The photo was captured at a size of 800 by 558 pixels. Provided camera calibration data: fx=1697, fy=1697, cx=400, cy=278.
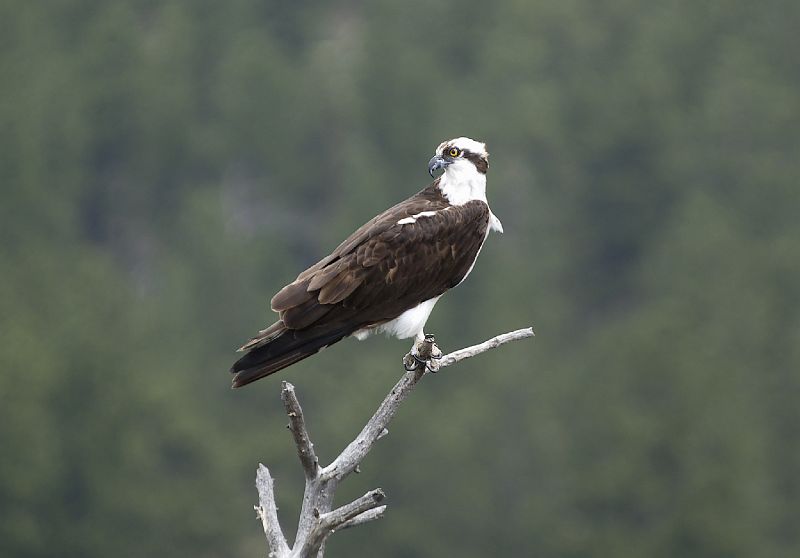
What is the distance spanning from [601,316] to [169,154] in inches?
1116

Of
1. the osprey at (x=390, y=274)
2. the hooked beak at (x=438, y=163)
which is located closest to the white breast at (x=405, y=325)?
the osprey at (x=390, y=274)

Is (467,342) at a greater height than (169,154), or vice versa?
(169,154)

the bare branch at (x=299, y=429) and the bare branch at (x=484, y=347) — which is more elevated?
the bare branch at (x=484, y=347)

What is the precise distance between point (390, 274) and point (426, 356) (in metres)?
0.94

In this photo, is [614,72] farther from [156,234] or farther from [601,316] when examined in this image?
[156,234]

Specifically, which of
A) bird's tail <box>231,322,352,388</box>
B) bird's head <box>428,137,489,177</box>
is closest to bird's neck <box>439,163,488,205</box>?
bird's head <box>428,137,489,177</box>

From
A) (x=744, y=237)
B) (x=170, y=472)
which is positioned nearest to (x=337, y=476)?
(x=170, y=472)

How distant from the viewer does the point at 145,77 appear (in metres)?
104

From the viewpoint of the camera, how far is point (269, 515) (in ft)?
39.2

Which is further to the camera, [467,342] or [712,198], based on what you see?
[712,198]

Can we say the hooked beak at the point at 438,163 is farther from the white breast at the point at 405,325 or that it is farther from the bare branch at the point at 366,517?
the bare branch at the point at 366,517

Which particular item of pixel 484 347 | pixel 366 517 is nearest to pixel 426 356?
pixel 484 347

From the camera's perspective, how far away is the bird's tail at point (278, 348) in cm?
1229

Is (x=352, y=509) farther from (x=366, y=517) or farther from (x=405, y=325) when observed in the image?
(x=405, y=325)
